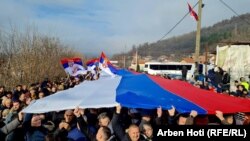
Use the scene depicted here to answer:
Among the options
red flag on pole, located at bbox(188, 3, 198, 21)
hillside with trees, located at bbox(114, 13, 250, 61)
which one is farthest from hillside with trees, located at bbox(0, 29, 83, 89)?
hillside with trees, located at bbox(114, 13, 250, 61)

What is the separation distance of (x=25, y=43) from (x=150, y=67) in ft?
60.0

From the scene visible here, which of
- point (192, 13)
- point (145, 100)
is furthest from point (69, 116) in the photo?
point (192, 13)

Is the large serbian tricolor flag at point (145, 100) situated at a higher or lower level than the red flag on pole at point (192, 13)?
lower

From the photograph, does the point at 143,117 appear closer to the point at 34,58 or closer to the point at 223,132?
the point at 223,132

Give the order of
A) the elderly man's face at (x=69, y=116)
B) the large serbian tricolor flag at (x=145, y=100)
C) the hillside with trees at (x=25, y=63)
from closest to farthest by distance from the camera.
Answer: the large serbian tricolor flag at (x=145, y=100), the elderly man's face at (x=69, y=116), the hillside with trees at (x=25, y=63)

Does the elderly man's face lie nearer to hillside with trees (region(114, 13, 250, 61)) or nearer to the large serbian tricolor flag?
the large serbian tricolor flag

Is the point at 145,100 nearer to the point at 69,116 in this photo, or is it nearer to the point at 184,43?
the point at 69,116

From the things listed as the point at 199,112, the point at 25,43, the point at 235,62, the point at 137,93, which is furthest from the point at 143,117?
the point at 235,62

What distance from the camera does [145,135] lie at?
7.18 m

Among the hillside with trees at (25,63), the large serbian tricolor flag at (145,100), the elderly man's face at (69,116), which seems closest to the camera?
the large serbian tricolor flag at (145,100)

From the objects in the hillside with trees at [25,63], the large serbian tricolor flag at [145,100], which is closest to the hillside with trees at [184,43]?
the hillside with trees at [25,63]

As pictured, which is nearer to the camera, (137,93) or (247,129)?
(247,129)

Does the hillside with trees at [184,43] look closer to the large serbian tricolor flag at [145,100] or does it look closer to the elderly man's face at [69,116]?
the large serbian tricolor flag at [145,100]

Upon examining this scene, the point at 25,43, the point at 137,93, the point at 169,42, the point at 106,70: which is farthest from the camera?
the point at 169,42
